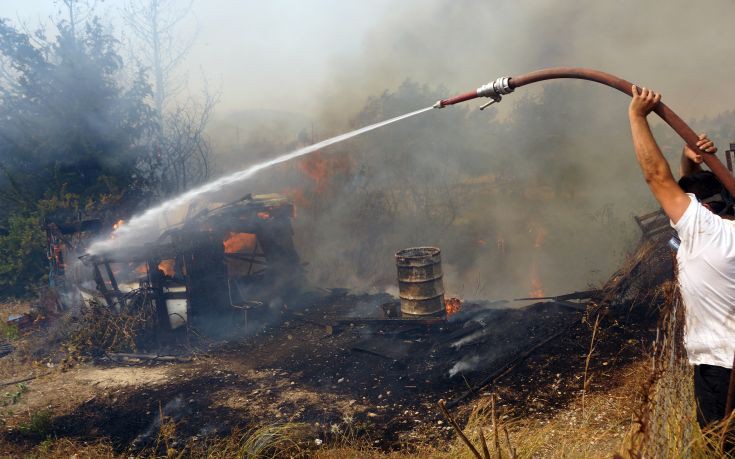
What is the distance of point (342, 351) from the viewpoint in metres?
8.34

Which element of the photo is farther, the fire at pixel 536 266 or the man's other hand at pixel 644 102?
the fire at pixel 536 266

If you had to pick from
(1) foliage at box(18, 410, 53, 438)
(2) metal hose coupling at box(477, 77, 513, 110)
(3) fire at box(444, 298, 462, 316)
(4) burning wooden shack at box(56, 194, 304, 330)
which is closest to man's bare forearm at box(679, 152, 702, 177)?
(2) metal hose coupling at box(477, 77, 513, 110)

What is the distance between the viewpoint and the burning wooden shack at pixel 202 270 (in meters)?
9.70

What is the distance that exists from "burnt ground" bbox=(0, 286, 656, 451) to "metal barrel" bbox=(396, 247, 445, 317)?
0.37 m

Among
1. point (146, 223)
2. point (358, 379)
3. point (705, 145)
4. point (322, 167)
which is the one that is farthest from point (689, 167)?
point (322, 167)

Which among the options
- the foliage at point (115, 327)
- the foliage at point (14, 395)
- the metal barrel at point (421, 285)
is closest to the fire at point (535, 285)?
the metal barrel at point (421, 285)

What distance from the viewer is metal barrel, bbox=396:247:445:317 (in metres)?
8.72

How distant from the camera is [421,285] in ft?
28.7

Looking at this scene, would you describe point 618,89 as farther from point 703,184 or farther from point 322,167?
point 322,167

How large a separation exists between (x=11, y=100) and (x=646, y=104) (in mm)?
17830

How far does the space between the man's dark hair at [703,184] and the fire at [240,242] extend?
10.8 metres

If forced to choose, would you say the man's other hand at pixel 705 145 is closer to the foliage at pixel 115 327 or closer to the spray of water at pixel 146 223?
the spray of water at pixel 146 223

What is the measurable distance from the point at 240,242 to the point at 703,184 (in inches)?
430

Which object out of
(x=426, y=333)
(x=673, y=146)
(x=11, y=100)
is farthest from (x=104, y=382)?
(x=673, y=146)
